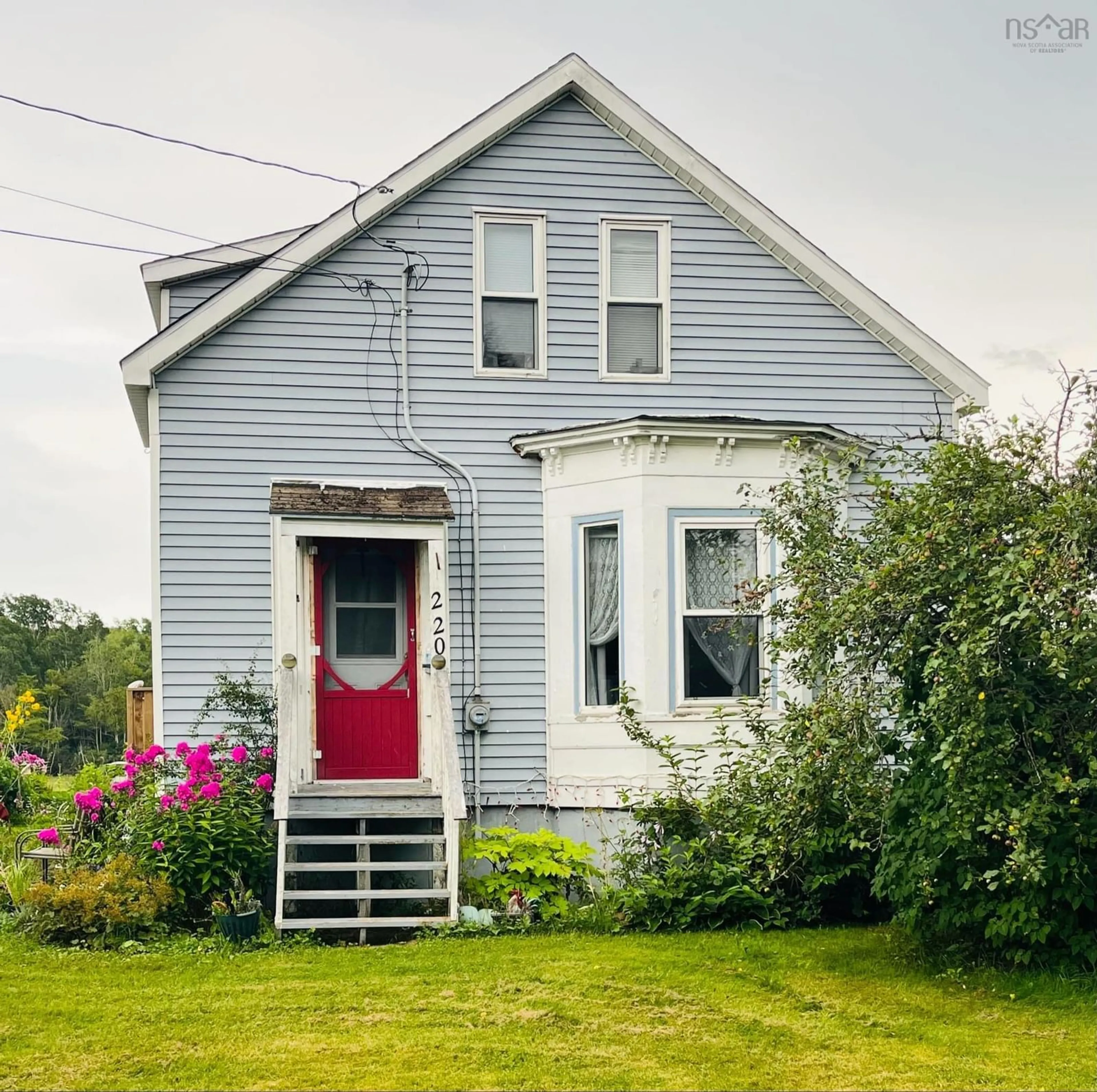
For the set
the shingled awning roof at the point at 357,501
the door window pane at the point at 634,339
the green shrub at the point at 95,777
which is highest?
the door window pane at the point at 634,339

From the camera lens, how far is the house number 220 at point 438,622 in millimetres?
11578

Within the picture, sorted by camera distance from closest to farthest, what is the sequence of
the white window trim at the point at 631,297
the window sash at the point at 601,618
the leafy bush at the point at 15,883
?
the leafy bush at the point at 15,883 < the window sash at the point at 601,618 < the white window trim at the point at 631,297

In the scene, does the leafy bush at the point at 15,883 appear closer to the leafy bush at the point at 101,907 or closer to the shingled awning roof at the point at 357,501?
the leafy bush at the point at 101,907

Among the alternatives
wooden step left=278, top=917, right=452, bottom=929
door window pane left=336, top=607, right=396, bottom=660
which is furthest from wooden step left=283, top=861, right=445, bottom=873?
door window pane left=336, top=607, right=396, bottom=660

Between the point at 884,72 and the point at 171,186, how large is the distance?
7.70 meters

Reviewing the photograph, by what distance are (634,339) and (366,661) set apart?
13.3ft

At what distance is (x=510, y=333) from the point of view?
12422mm

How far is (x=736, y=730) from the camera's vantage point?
37.5 feet

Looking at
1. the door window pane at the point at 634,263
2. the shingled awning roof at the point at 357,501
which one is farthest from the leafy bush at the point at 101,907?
the door window pane at the point at 634,263

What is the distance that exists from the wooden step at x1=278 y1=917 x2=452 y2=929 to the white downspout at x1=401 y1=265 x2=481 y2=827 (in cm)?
212

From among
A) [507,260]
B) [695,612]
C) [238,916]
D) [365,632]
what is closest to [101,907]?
[238,916]

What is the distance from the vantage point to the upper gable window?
1236 cm

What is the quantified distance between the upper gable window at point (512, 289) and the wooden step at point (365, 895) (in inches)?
195

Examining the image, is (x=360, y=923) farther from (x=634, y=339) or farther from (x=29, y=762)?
(x=29, y=762)
